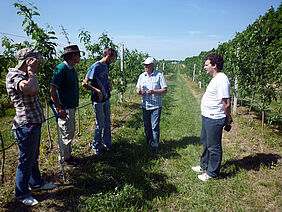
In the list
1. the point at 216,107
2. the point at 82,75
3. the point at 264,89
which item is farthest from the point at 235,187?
the point at 82,75

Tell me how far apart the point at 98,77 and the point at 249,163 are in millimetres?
3818

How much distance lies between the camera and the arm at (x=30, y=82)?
1999mm

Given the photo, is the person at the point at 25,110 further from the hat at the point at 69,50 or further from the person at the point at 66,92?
the hat at the point at 69,50

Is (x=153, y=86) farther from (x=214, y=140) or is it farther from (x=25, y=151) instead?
(x=25, y=151)

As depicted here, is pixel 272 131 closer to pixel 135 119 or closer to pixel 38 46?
pixel 135 119

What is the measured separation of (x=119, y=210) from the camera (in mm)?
2350

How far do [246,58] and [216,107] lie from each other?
4.13 m

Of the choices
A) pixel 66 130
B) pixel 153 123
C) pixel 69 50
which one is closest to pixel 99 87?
pixel 69 50

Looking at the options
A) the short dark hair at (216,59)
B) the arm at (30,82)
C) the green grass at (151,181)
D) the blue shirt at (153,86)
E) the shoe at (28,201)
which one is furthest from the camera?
the blue shirt at (153,86)

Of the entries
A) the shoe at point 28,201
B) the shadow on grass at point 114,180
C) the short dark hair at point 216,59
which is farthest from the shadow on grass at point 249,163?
the shoe at point 28,201

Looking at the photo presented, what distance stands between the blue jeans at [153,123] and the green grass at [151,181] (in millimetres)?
357

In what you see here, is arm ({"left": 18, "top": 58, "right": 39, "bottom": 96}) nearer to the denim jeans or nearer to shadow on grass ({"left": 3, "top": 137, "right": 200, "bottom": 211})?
the denim jeans

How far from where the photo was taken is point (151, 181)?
3.08 meters

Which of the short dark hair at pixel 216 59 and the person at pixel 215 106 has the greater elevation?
the short dark hair at pixel 216 59
